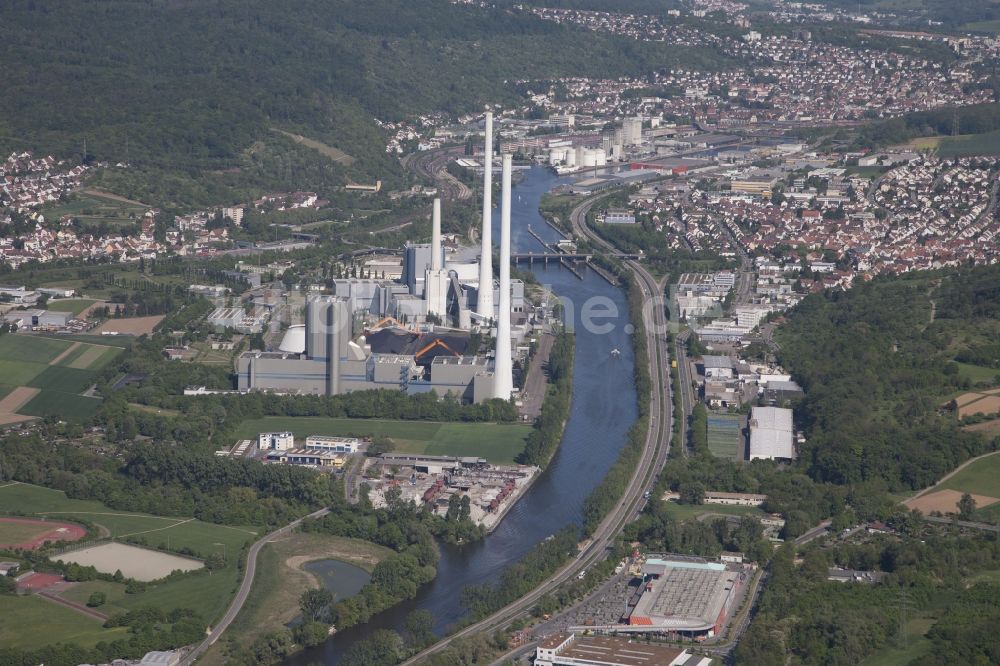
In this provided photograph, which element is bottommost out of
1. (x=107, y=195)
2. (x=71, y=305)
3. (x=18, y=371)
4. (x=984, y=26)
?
(x=18, y=371)

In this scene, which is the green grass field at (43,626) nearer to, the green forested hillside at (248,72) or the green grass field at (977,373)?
the green grass field at (977,373)

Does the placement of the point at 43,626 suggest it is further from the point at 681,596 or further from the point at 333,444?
the point at 333,444

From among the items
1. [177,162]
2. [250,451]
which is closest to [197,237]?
[177,162]

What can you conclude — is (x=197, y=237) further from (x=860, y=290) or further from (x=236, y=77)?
(x=236, y=77)

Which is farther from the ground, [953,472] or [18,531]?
[953,472]

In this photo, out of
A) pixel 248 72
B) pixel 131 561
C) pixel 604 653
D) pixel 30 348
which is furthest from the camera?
pixel 248 72

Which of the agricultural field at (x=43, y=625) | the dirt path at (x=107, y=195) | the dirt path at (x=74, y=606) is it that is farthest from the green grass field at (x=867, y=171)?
the agricultural field at (x=43, y=625)

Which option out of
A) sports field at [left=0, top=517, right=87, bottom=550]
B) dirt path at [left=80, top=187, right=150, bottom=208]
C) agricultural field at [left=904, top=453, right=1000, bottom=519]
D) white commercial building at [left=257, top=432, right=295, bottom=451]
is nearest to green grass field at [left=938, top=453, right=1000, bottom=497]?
agricultural field at [left=904, top=453, right=1000, bottom=519]

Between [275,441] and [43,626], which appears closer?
[43,626]

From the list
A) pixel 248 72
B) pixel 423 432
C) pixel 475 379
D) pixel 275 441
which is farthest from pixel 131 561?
pixel 248 72
